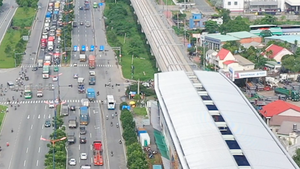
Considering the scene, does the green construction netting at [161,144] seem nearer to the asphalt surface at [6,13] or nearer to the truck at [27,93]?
the truck at [27,93]

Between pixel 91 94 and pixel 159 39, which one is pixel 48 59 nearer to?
pixel 159 39

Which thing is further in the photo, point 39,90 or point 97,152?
point 39,90

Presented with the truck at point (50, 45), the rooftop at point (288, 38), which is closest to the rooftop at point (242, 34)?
the rooftop at point (288, 38)

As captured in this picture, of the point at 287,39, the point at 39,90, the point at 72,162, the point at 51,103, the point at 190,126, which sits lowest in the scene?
the point at 72,162

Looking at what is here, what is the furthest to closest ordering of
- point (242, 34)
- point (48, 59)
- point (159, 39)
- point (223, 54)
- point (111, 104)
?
1. point (242, 34)
2. point (159, 39)
3. point (48, 59)
4. point (223, 54)
5. point (111, 104)

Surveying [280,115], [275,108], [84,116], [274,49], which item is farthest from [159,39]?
[280,115]

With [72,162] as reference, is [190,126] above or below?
above

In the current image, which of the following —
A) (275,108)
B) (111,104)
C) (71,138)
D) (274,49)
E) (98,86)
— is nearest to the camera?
(71,138)
